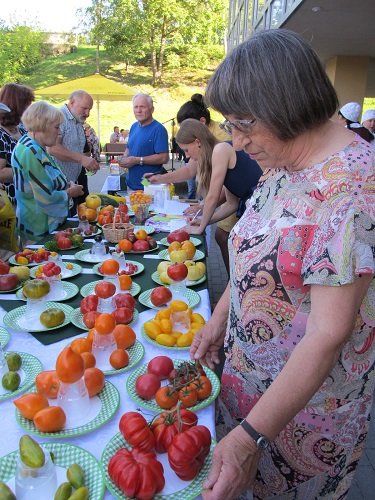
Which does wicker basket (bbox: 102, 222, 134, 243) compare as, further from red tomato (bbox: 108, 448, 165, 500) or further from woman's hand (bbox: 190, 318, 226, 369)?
A: red tomato (bbox: 108, 448, 165, 500)

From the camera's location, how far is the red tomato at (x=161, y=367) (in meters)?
1.40

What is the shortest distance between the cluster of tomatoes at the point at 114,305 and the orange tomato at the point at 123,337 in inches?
6.6

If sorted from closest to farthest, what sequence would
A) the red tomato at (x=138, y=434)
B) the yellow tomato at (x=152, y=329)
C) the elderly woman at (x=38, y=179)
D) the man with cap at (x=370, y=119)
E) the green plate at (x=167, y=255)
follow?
1. the red tomato at (x=138, y=434)
2. the yellow tomato at (x=152, y=329)
3. the green plate at (x=167, y=255)
4. the elderly woman at (x=38, y=179)
5. the man with cap at (x=370, y=119)

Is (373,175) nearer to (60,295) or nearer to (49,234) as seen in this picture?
(60,295)

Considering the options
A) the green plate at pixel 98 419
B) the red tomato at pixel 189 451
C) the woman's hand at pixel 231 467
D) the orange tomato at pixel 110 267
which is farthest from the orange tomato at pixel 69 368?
the orange tomato at pixel 110 267

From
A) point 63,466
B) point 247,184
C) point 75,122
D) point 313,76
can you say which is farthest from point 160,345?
point 75,122

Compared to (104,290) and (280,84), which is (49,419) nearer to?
(104,290)

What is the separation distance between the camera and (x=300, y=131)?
42.8 inches

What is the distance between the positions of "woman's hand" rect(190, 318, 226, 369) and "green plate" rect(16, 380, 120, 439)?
364 mm

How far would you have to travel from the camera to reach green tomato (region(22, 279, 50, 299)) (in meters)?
1.92

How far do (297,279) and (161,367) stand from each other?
0.58m

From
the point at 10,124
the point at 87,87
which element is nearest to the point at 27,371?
the point at 10,124

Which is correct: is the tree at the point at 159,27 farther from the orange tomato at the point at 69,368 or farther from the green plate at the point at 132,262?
the orange tomato at the point at 69,368

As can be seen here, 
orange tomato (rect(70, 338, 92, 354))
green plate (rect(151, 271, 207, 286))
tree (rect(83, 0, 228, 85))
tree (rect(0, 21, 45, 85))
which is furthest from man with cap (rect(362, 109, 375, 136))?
tree (rect(0, 21, 45, 85))
